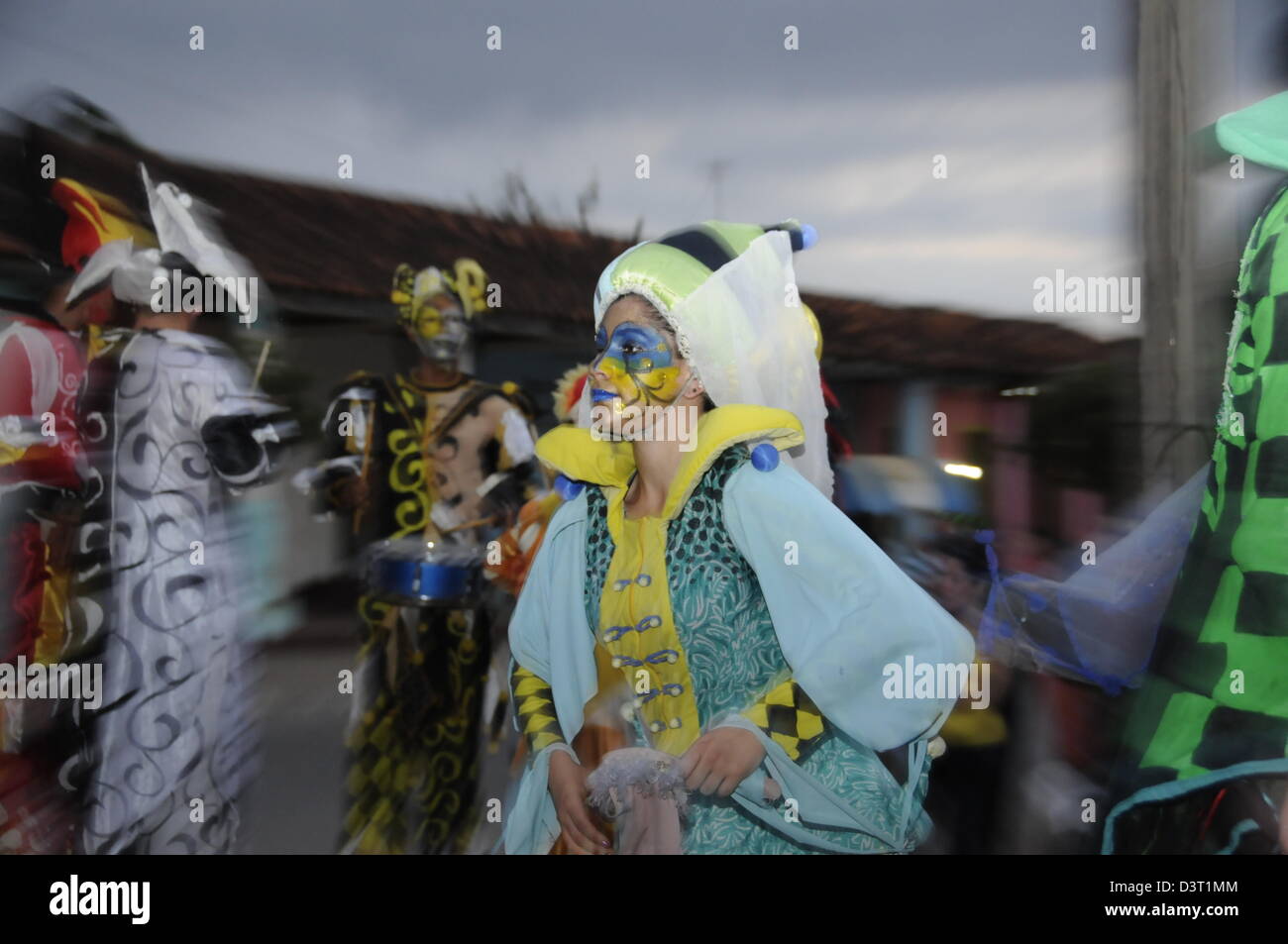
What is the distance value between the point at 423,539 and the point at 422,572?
0.28 feet

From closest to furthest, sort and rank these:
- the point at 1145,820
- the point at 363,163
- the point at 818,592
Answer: the point at 818,592 < the point at 1145,820 < the point at 363,163

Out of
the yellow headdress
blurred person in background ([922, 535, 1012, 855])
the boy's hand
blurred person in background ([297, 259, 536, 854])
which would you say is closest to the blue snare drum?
blurred person in background ([297, 259, 536, 854])

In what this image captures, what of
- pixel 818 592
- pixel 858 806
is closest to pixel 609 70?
pixel 818 592

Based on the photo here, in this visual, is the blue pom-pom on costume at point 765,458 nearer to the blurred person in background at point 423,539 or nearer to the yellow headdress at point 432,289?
the blurred person in background at point 423,539

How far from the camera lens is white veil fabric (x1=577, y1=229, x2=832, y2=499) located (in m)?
2.43

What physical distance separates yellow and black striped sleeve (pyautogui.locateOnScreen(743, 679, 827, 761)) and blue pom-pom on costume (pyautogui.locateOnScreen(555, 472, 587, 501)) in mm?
621

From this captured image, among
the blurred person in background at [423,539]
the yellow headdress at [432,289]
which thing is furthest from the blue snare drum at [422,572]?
the yellow headdress at [432,289]

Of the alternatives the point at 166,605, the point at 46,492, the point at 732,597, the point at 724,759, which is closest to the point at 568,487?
the point at 732,597

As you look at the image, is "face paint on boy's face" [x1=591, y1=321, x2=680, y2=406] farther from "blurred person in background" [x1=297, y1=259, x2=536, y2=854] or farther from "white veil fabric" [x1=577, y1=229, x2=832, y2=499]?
"blurred person in background" [x1=297, y1=259, x2=536, y2=854]

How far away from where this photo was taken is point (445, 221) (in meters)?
2.84

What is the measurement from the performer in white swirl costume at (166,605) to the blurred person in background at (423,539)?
25 centimetres

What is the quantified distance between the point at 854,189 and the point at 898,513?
2.48ft

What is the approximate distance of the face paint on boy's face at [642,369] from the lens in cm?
244
